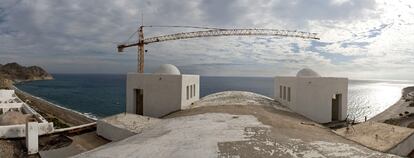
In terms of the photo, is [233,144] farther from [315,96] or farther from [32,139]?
[315,96]

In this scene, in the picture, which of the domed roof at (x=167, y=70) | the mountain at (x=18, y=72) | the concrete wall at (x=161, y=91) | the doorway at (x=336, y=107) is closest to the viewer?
the concrete wall at (x=161, y=91)

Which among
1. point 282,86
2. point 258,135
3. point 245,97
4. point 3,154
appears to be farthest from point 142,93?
point 258,135

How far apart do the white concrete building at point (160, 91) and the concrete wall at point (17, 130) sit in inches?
246

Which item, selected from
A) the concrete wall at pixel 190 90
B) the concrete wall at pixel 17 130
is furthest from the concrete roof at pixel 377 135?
the concrete wall at pixel 17 130

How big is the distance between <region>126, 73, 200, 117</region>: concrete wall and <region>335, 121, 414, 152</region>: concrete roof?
11.8m

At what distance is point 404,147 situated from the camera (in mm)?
15711

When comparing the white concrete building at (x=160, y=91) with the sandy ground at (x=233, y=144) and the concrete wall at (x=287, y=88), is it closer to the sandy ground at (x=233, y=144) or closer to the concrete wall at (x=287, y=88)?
the sandy ground at (x=233, y=144)

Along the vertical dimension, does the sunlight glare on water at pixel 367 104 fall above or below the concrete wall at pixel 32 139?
below

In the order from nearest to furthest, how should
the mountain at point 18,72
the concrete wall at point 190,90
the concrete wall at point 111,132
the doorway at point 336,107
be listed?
1. the concrete wall at point 111,132
2. the concrete wall at point 190,90
3. the doorway at point 336,107
4. the mountain at point 18,72

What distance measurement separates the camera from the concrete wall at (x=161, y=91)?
→ 77.2 ft

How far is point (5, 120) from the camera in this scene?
2438cm

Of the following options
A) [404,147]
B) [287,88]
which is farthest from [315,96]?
[404,147]

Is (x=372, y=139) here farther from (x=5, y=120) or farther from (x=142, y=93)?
Answer: (x=5, y=120)

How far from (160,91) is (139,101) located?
12.8ft
